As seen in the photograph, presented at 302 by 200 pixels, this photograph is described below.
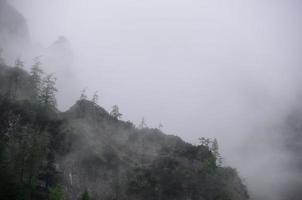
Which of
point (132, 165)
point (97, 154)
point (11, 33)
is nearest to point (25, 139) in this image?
point (97, 154)

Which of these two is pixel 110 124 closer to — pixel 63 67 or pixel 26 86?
pixel 26 86

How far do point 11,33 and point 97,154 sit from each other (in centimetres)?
9625

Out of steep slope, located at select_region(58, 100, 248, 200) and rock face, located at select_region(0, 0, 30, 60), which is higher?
rock face, located at select_region(0, 0, 30, 60)

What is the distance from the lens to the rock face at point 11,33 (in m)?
159

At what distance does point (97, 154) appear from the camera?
101 metres

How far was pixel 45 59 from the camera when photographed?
588 ft

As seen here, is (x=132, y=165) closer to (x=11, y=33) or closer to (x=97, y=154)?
(x=97, y=154)

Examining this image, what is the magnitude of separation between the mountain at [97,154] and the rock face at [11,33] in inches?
2242

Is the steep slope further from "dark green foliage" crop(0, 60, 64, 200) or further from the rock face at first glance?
the rock face

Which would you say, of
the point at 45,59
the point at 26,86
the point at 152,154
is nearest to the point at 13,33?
the point at 45,59


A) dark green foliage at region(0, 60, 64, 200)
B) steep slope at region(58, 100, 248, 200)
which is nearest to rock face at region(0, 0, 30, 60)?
dark green foliage at region(0, 60, 64, 200)

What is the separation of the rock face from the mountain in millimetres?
56935

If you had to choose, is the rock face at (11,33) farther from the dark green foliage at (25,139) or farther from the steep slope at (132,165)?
the steep slope at (132,165)

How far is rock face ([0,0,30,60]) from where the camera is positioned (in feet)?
522
